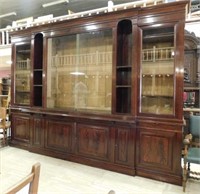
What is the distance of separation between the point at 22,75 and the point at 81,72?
1480mm

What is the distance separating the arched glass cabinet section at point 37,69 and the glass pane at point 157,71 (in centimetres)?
211

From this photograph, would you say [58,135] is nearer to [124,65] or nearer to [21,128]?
[21,128]

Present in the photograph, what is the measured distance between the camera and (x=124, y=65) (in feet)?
11.0

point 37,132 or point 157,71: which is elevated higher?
point 157,71

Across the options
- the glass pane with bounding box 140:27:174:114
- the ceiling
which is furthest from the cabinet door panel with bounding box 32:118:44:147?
the ceiling

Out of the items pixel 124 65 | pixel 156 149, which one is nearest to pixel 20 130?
pixel 124 65

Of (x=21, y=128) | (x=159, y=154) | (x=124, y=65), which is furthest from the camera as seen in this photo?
(x=21, y=128)

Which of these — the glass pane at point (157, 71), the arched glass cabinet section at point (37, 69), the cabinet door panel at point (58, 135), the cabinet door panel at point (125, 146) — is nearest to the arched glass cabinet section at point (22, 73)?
the arched glass cabinet section at point (37, 69)

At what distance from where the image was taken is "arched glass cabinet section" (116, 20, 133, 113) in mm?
3270

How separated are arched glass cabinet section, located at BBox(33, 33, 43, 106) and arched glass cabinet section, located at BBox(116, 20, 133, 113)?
1666mm

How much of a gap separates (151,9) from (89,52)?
1.35 meters

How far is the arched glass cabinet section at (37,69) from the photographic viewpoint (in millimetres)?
4047

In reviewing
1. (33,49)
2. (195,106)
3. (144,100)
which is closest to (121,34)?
(144,100)

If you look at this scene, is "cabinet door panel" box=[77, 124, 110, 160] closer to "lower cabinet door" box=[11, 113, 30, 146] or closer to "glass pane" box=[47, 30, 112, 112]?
"glass pane" box=[47, 30, 112, 112]
